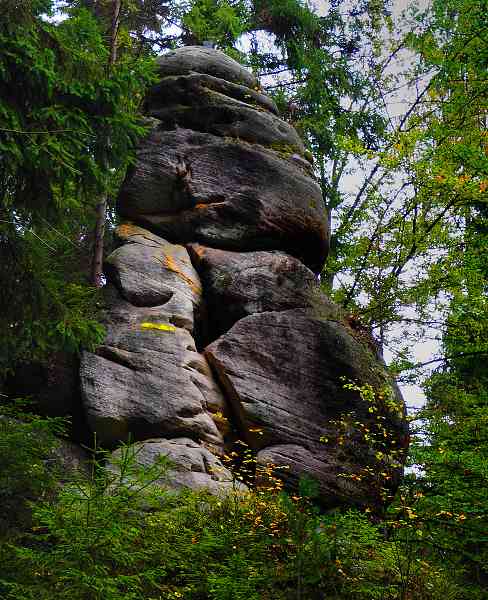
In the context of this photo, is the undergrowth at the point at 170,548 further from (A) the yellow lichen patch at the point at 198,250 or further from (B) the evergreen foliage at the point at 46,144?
(A) the yellow lichen patch at the point at 198,250

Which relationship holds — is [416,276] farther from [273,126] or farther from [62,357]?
[62,357]

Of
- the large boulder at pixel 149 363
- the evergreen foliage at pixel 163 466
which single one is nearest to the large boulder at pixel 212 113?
the evergreen foliage at pixel 163 466

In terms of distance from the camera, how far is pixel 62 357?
29.4 ft

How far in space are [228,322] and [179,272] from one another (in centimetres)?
123

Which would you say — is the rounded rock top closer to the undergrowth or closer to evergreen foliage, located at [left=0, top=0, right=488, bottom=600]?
evergreen foliage, located at [left=0, top=0, right=488, bottom=600]

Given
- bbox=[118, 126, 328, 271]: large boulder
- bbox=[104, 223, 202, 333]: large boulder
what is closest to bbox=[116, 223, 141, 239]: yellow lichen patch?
bbox=[104, 223, 202, 333]: large boulder

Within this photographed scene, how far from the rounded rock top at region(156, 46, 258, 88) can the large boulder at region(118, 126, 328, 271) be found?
2203mm

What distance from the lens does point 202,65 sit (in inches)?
531

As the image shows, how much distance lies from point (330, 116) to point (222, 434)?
12226mm

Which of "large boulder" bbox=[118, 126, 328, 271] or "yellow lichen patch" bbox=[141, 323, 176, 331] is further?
"large boulder" bbox=[118, 126, 328, 271]

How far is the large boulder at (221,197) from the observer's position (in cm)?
1136

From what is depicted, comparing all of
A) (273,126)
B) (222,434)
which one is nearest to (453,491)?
(222,434)

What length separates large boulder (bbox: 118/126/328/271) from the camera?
447 inches

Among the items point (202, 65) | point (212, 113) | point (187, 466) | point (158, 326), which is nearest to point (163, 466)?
point (187, 466)
